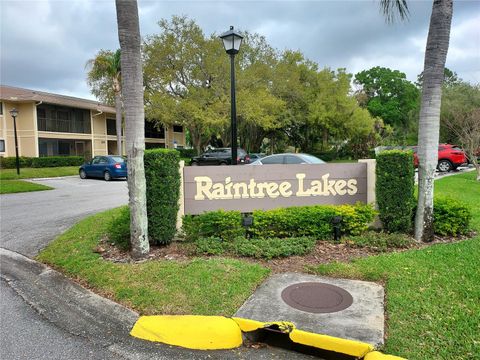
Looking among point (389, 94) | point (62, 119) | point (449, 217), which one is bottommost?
point (449, 217)

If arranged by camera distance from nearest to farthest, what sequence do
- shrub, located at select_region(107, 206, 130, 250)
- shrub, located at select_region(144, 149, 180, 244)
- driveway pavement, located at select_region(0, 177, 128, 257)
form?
shrub, located at select_region(144, 149, 180, 244) → shrub, located at select_region(107, 206, 130, 250) → driveway pavement, located at select_region(0, 177, 128, 257)

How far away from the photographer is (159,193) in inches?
223

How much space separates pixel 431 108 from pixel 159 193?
4.52 meters

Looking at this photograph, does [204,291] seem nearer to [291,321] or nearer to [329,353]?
[291,321]

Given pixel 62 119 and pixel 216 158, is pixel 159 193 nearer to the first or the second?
pixel 216 158

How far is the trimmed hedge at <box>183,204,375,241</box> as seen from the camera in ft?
19.5

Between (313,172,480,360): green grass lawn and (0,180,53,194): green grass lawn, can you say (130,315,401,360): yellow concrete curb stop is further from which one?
(0,180,53,194): green grass lawn

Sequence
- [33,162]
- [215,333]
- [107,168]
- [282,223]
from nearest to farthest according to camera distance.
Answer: [215,333] < [282,223] < [107,168] < [33,162]

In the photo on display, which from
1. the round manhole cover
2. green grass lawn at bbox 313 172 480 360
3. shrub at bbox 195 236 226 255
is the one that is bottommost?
the round manhole cover

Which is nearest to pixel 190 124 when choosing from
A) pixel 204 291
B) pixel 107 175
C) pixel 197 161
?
pixel 197 161

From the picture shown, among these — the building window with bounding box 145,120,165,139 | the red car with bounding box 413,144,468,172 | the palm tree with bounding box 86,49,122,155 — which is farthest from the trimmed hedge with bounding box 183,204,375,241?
the building window with bounding box 145,120,165,139

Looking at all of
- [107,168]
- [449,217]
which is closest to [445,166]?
[449,217]

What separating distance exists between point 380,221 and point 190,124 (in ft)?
75.5

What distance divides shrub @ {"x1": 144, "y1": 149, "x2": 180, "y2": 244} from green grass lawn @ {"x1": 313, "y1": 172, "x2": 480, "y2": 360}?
8.05ft
